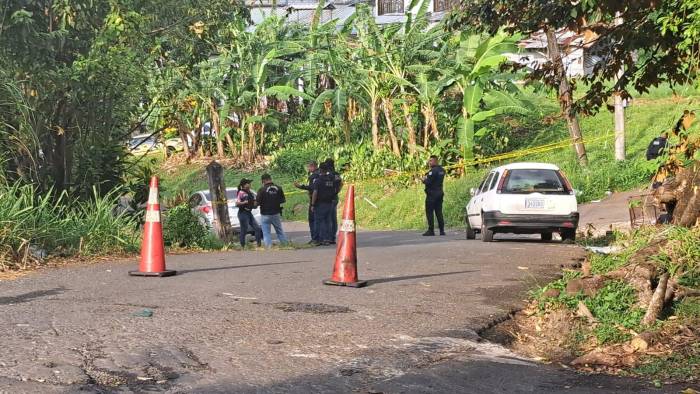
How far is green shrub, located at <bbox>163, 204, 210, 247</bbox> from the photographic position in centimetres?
1631

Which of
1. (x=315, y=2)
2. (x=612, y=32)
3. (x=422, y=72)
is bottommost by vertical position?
(x=612, y=32)

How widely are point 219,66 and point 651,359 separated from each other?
3534cm

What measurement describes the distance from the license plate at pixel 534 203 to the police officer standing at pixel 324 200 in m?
3.91

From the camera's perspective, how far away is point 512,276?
12211mm

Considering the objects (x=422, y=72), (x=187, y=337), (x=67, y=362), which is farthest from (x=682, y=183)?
(x=422, y=72)

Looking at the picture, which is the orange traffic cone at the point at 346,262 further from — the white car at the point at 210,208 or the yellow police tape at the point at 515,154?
the yellow police tape at the point at 515,154

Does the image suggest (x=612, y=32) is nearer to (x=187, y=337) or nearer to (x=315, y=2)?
(x=187, y=337)

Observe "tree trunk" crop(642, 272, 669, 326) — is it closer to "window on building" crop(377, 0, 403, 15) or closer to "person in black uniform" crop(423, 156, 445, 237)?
"person in black uniform" crop(423, 156, 445, 237)

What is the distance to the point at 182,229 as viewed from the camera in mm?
16484

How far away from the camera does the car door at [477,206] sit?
67.0 feet

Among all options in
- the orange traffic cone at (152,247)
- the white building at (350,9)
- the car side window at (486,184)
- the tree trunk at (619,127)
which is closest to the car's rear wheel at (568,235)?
the car side window at (486,184)

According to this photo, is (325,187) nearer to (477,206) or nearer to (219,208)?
(219,208)

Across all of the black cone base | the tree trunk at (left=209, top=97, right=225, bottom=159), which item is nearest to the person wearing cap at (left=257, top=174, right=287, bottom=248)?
the black cone base

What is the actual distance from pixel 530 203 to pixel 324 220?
4.10 m
